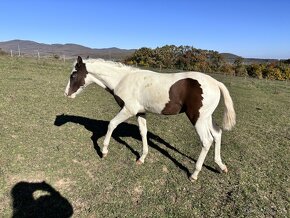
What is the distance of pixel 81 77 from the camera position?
306 inches

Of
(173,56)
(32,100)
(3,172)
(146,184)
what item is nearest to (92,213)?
(146,184)

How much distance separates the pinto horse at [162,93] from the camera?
6500mm

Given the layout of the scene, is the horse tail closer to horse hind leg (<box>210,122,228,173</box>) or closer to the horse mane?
horse hind leg (<box>210,122,228,173</box>)

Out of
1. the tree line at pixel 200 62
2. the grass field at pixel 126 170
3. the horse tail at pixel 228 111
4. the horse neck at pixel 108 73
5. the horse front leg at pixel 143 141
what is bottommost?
the tree line at pixel 200 62

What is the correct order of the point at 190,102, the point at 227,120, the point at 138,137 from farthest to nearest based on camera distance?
1. the point at 138,137
2. the point at 227,120
3. the point at 190,102

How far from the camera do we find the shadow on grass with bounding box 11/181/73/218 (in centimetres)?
522

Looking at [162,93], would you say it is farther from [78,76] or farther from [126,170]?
[78,76]

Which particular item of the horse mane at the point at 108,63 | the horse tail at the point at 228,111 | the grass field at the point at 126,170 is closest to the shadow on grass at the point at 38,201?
the grass field at the point at 126,170

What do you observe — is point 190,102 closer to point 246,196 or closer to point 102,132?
point 246,196

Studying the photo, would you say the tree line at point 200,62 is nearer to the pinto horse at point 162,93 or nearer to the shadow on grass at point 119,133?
the shadow on grass at point 119,133

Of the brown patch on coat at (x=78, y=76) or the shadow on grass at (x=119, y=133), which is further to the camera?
the shadow on grass at (x=119, y=133)

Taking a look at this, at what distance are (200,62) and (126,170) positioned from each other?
48.5 meters

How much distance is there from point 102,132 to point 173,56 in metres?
49.3

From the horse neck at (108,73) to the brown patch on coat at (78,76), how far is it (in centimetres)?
14
